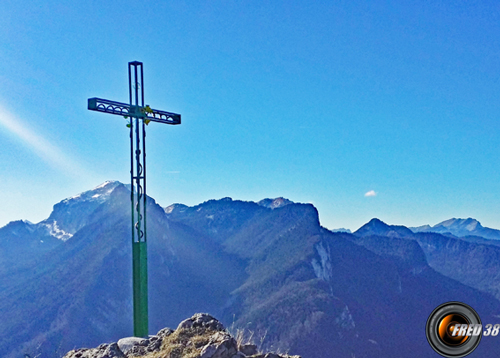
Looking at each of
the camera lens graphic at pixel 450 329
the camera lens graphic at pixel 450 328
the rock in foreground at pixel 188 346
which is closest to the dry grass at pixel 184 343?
the rock in foreground at pixel 188 346

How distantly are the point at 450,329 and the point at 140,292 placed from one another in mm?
12742

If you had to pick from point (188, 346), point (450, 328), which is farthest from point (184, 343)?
point (450, 328)

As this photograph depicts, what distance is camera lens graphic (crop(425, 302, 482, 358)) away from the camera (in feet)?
54.2

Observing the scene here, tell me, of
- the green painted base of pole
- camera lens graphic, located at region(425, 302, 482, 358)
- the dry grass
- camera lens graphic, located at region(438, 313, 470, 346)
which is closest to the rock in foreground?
the dry grass

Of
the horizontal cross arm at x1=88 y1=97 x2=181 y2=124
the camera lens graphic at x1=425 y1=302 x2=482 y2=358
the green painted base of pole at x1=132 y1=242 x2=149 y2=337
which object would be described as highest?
the horizontal cross arm at x1=88 y1=97 x2=181 y2=124

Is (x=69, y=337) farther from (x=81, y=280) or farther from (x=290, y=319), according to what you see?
(x=290, y=319)

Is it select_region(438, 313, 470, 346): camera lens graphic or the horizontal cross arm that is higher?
the horizontal cross arm

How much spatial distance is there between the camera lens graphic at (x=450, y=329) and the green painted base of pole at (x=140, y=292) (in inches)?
454

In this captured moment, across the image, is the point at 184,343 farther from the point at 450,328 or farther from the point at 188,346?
the point at 450,328

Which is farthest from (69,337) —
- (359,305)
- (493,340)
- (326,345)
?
(493,340)

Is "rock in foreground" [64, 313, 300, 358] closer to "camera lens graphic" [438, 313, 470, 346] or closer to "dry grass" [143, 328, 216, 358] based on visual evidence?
Answer: "dry grass" [143, 328, 216, 358]

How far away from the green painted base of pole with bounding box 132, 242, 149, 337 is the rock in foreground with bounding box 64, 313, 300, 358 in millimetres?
2797

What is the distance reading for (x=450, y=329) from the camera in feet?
55.6

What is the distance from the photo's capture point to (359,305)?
190000 millimetres
